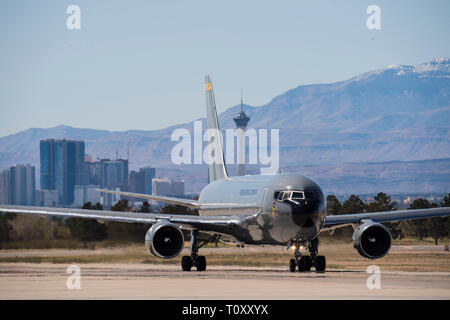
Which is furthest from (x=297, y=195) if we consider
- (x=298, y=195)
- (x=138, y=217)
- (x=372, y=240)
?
(x=138, y=217)

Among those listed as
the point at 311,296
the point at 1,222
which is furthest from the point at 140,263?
the point at 311,296

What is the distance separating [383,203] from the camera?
115438 mm

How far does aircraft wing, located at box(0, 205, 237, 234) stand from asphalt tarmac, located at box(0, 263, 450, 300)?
219 cm

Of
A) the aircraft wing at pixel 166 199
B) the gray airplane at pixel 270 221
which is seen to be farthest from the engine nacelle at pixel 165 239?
the aircraft wing at pixel 166 199

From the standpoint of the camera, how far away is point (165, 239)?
131 ft

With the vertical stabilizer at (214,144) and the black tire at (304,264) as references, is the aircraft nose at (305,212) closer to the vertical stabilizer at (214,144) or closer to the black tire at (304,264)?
the black tire at (304,264)

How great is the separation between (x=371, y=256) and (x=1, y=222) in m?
31.0

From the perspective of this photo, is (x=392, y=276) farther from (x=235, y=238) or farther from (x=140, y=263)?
(x=140, y=263)

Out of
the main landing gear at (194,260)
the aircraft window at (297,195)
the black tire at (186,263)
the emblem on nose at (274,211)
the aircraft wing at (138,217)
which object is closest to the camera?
the aircraft window at (297,195)

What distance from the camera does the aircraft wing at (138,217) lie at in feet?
135

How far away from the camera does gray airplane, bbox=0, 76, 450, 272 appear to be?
128 feet

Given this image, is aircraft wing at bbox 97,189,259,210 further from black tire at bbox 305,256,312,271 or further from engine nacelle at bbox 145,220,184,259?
engine nacelle at bbox 145,220,184,259

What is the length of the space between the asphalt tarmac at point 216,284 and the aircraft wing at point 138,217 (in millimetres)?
2194

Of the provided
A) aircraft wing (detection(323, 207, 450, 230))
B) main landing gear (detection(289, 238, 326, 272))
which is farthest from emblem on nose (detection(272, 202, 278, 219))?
aircraft wing (detection(323, 207, 450, 230))
